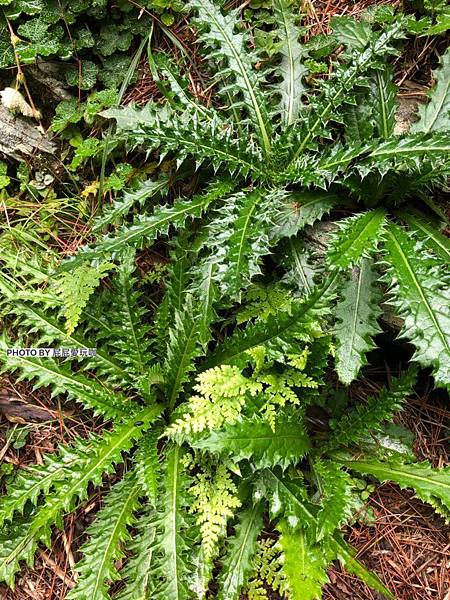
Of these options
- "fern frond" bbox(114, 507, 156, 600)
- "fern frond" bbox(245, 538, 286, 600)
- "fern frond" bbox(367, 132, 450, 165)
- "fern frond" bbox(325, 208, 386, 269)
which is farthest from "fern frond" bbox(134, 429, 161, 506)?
Answer: "fern frond" bbox(367, 132, 450, 165)

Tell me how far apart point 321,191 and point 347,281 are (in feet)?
1.47

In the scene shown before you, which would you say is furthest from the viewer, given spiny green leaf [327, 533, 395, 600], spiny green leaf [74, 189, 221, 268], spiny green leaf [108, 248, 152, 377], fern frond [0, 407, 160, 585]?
spiny green leaf [108, 248, 152, 377]

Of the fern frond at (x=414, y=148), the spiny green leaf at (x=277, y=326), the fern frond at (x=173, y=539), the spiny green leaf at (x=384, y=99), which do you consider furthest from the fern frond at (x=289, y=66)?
the fern frond at (x=173, y=539)

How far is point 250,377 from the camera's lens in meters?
2.53

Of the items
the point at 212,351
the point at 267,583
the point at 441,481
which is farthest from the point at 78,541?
the point at 441,481

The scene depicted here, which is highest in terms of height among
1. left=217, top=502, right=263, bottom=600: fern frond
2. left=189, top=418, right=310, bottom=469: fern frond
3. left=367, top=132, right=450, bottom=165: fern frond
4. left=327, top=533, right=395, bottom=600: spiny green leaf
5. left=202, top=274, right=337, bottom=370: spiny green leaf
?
left=367, top=132, right=450, bottom=165: fern frond

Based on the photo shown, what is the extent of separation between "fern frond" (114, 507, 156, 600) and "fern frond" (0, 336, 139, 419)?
1.49 feet

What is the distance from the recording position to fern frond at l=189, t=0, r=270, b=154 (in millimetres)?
2658

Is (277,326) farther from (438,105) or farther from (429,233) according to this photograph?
(438,105)

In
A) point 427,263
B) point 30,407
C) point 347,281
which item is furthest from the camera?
point 30,407

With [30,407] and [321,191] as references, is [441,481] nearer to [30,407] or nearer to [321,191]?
[321,191]

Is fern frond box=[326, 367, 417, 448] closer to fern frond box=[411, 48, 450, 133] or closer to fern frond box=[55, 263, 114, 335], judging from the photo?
fern frond box=[411, 48, 450, 133]

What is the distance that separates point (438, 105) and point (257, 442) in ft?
5.39

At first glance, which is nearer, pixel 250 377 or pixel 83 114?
pixel 250 377
